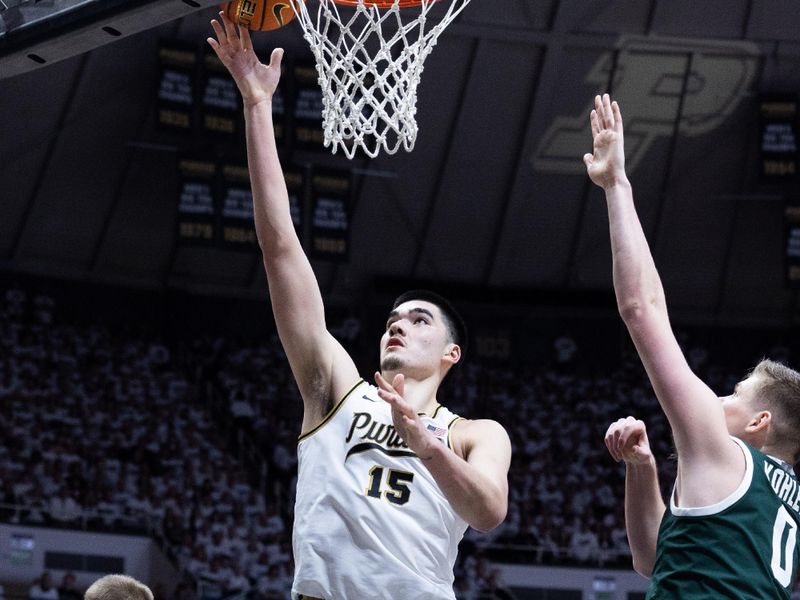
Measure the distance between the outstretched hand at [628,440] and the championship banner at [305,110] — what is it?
1447 centimetres

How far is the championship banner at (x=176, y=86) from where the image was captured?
1766cm

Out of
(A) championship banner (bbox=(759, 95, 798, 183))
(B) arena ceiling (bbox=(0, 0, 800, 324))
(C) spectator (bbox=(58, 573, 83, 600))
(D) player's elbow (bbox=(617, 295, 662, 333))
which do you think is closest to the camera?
(D) player's elbow (bbox=(617, 295, 662, 333))

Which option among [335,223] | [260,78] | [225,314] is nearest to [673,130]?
[335,223]

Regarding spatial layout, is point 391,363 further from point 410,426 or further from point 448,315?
point 410,426

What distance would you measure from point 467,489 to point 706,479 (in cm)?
69

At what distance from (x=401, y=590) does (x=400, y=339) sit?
3.11 feet

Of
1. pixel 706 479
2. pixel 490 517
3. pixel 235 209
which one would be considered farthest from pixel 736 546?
pixel 235 209

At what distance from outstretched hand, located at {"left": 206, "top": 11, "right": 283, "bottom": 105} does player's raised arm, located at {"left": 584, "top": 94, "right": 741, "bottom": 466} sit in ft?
4.56

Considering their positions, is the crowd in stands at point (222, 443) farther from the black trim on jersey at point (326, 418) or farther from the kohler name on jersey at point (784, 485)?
the kohler name on jersey at point (784, 485)

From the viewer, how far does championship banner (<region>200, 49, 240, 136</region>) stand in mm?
17812

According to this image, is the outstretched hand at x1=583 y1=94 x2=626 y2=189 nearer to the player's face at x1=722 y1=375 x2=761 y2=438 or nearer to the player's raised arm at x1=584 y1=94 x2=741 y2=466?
the player's raised arm at x1=584 y1=94 x2=741 y2=466

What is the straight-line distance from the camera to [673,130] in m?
21.2

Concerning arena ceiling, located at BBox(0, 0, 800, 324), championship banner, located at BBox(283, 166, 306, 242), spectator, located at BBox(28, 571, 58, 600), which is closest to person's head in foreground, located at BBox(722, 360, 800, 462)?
spectator, located at BBox(28, 571, 58, 600)

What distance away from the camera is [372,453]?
4.12 metres
